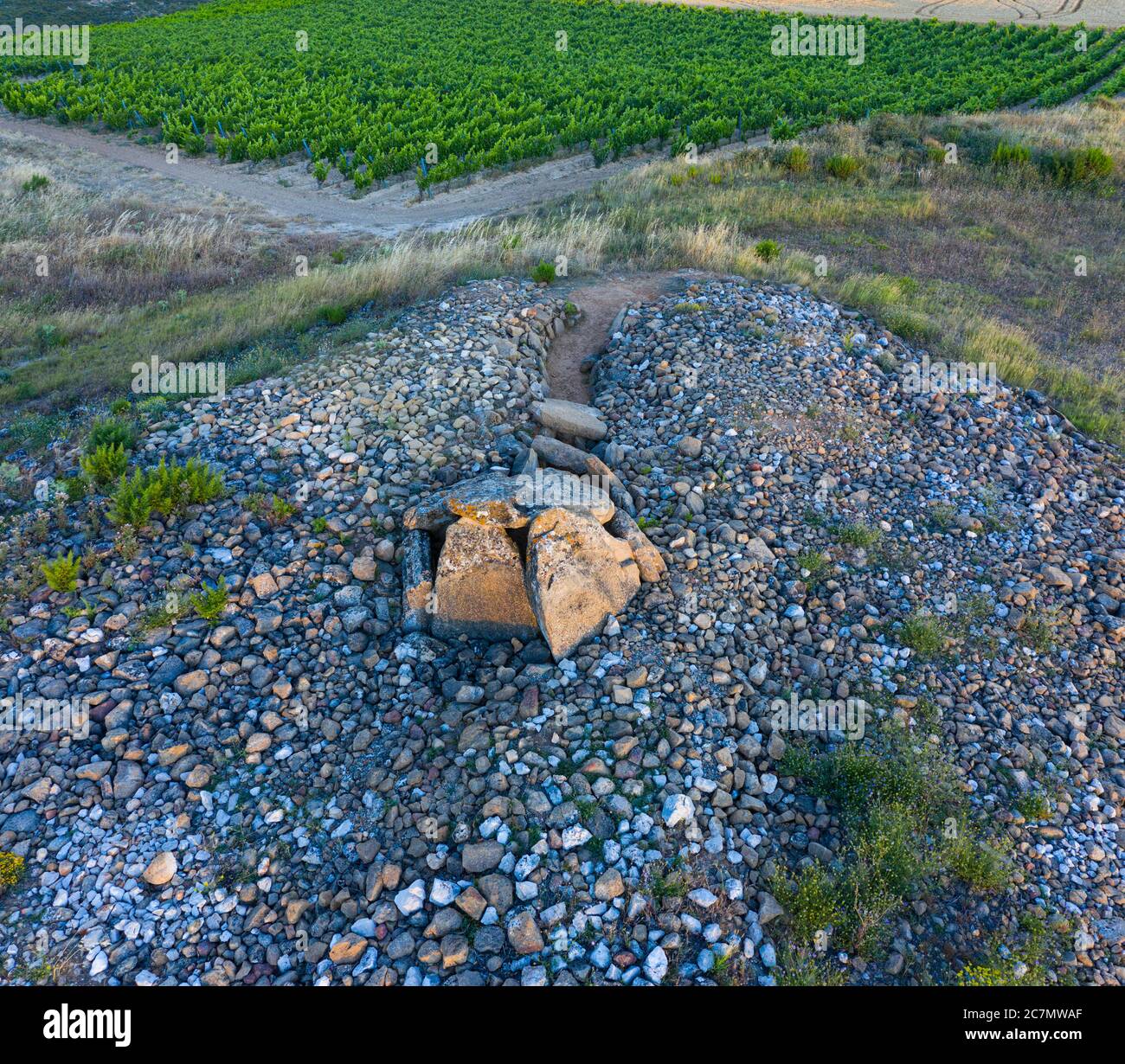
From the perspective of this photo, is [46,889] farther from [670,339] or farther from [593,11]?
[593,11]

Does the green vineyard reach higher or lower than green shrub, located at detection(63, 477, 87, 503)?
higher

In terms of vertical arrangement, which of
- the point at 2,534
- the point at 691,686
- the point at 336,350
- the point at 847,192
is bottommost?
the point at 691,686

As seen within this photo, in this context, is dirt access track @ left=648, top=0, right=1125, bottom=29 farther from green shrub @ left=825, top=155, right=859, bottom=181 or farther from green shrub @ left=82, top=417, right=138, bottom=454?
green shrub @ left=82, top=417, right=138, bottom=454

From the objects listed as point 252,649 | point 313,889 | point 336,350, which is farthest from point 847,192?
point 313,889

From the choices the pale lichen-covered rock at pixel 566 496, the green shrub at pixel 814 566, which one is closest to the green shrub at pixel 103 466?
the pale lichen-covered rock at pixel 566 496

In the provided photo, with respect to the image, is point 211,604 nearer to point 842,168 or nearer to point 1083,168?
point 842,168

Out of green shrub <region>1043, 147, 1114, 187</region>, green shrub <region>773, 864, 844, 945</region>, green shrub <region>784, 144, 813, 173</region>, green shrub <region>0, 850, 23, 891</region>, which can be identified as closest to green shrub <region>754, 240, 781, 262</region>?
green shrub <region>784, 144, 813, 173</region>
